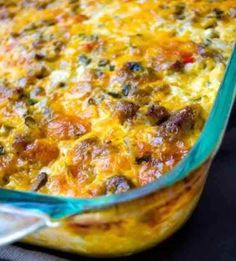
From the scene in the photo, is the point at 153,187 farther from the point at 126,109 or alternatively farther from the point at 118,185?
the point at 126,109

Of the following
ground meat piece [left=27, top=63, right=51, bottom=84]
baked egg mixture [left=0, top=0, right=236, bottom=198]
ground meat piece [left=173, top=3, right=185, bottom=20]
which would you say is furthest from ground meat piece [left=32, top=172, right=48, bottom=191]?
ground meat piece [left=173, top=3, right=185, bottom=20]

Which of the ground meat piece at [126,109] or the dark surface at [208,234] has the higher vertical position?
the ground meat piece at [126,109]

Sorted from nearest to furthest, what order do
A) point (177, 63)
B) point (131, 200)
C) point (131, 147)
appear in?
point (131, 200) < point (131, 147) < point (177, 63)

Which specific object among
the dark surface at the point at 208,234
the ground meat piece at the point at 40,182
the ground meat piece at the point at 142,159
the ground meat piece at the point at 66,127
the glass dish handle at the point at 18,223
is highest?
the glass dish handle at the point at 18,223

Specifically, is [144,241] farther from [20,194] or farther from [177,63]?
[177,63]

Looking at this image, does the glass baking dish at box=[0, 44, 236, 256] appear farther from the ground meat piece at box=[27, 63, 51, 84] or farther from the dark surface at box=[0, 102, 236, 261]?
the ground meat piece at box=[27, 63, 51, 84]

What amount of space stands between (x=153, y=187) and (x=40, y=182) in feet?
1.51

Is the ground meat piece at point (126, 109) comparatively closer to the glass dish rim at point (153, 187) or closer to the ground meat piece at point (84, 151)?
the ground meat piece at point (84, 151)

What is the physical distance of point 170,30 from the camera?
81.7 inches

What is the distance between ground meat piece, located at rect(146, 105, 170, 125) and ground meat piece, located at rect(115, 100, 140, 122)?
0.16 ft

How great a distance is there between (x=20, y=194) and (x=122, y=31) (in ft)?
3.26

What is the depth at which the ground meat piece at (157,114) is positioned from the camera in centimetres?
173

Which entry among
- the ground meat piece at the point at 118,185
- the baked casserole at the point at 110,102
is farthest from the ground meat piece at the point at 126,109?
the ground meat piece at the point at 118,185

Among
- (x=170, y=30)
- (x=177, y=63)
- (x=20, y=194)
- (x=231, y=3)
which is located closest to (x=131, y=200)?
(x=20, y=194)
